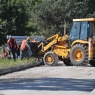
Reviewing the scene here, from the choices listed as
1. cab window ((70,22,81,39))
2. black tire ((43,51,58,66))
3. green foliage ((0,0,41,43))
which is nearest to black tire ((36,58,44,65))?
black tire ((43,51,58,66))

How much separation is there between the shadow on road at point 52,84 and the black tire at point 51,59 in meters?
8.19

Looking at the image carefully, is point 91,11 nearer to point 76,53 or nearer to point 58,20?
point 58,20

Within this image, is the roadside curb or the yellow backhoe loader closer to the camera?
the roadside curb

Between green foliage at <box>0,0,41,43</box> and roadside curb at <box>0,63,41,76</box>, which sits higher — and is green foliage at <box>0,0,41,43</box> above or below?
above

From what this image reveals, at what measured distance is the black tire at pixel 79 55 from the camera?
2355 cm

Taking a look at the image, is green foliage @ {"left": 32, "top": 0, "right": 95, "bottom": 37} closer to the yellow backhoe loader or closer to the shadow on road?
the yellow backhoe loader

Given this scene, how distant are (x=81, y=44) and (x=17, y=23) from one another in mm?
22182

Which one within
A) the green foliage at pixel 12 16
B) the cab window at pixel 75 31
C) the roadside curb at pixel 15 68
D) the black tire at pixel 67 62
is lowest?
the black tire at pixel 67 62

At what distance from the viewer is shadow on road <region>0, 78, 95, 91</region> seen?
44.0ft

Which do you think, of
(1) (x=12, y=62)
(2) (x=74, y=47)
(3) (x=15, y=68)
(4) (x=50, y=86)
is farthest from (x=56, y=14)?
(4) (x=50, y=86)

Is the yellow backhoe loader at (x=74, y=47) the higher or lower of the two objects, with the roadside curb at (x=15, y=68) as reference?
higher

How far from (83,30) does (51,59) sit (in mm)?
2652

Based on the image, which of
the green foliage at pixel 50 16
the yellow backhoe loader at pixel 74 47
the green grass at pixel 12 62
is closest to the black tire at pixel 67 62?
the yellow backhoe loader at pixel 74 47

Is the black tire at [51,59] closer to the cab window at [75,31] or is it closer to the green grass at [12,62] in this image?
the green grass at [12,62]
